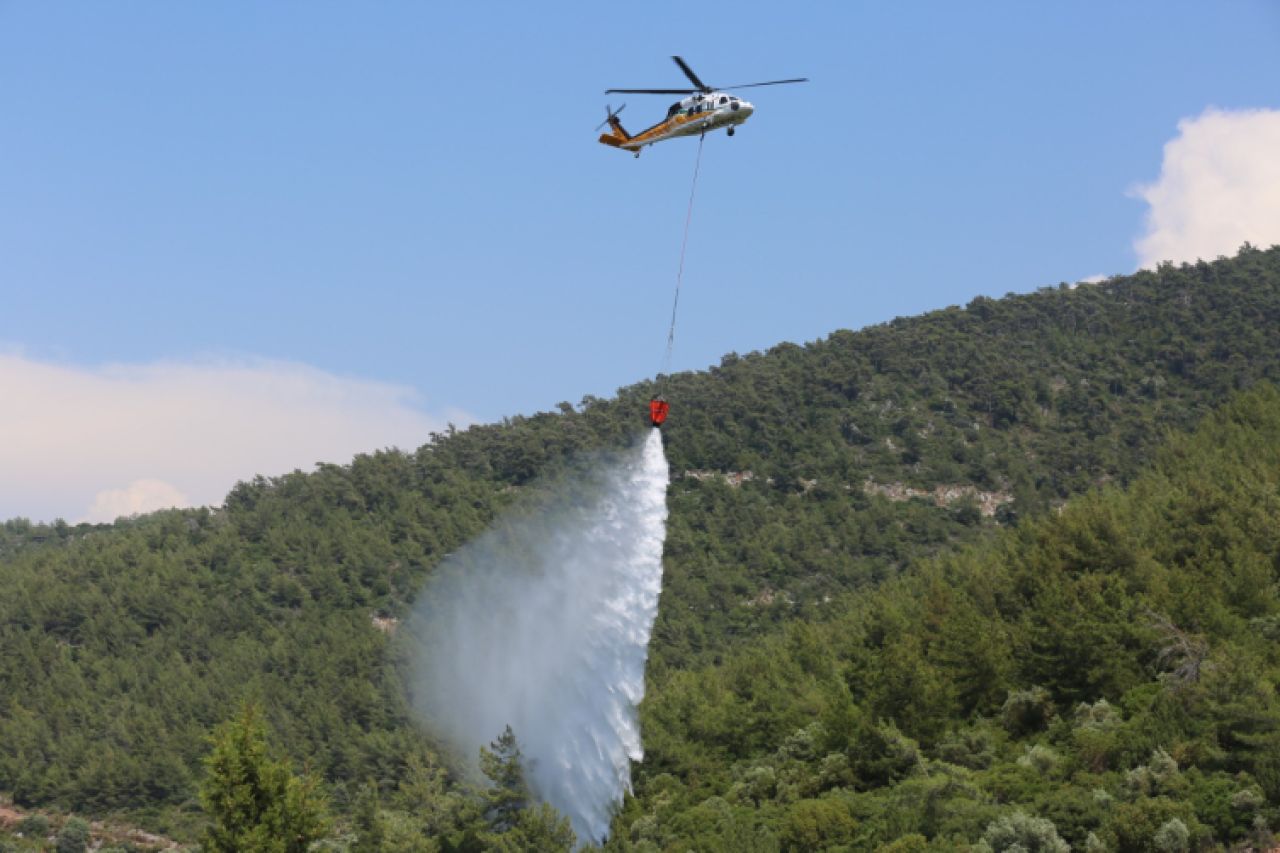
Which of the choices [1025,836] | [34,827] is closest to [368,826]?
[1025,836]

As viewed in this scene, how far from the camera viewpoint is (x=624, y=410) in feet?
604

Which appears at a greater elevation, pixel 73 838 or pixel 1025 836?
pixel 1025 836

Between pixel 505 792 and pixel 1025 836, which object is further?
pixel 505 792

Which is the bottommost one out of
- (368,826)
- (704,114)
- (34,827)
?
(34,827)

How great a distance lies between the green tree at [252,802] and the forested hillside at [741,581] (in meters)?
14.0

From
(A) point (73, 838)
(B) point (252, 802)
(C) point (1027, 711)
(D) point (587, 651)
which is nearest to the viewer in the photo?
(B) point (252, 802)

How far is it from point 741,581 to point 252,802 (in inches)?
3839

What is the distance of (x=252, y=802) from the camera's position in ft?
155

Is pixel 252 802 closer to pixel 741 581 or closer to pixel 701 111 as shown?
pixel 701 111

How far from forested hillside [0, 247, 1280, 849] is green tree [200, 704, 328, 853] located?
14.0 metres

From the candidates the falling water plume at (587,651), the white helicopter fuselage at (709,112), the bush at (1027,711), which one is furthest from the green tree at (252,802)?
the bush at (1027,711)

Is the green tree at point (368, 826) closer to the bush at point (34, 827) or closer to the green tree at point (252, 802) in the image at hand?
the green tree at point (252, 802)

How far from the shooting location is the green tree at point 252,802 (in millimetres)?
46438

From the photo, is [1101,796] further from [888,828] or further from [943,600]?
[943,600]
